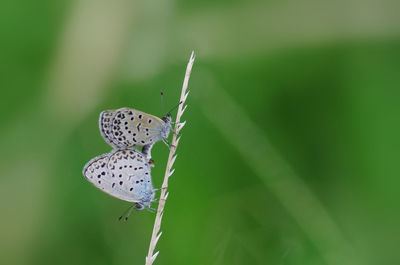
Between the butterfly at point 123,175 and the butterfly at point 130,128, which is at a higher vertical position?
the butterfly at point 130,128

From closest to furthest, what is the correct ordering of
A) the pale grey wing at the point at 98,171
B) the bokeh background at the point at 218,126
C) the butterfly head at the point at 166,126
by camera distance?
the pale grey wing at the point at 98,171 < the butterfly head at the point at 166,126 < the bokeh background at the point at 218,126

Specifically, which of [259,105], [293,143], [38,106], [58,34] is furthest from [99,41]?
[293,143]

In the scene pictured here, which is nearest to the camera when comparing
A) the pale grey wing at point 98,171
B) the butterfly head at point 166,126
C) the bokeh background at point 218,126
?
the pale grey wing at point 98,171

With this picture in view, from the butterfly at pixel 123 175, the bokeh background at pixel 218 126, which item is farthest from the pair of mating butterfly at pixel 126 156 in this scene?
the bokeh background at pixel 218 126

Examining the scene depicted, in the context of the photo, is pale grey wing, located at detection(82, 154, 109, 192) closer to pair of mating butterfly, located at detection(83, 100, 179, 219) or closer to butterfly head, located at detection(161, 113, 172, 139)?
pair of mating butterfly, located at detection(83, 100, 179, 219)

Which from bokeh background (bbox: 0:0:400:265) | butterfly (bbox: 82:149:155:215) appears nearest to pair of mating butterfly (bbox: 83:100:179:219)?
butterfly (bbox: 82:149:155:215)

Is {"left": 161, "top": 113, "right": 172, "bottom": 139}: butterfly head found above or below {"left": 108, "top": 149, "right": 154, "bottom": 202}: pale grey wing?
above

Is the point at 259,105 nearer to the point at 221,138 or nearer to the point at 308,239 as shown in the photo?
the point at 221,138

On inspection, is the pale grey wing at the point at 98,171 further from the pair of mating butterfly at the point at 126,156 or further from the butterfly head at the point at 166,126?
the butterfly head at the point at 166,126
